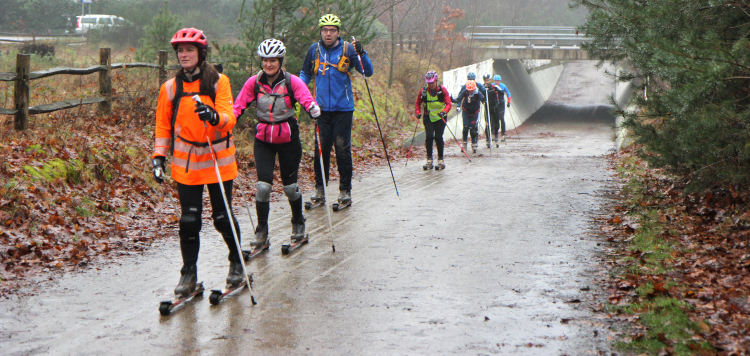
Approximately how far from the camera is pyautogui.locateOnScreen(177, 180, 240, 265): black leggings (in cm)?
569

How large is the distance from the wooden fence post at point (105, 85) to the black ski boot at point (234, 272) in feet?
27.1

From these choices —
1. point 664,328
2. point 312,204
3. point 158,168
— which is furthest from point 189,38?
point 312,204

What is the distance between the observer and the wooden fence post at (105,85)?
13.1m

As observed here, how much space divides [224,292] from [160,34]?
13115 mm


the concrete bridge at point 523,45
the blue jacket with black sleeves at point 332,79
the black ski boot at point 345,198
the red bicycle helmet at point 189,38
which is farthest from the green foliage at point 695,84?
the concrete bridge at point 523,45

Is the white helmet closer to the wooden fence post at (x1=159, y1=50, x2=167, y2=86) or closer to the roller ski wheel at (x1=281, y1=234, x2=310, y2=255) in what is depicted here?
the roller ski wheel at (x1=281, y1=234, x2=310, y2=255)

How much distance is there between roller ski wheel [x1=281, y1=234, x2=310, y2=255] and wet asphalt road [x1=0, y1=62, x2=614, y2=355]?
0.30ft

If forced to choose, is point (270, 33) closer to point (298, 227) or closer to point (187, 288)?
point (298, 227)

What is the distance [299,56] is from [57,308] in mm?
8732

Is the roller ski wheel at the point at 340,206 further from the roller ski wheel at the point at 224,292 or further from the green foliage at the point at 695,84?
the green foliage at the point at 695,84

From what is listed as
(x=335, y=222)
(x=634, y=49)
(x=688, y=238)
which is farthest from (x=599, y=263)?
(x=335, y=222)

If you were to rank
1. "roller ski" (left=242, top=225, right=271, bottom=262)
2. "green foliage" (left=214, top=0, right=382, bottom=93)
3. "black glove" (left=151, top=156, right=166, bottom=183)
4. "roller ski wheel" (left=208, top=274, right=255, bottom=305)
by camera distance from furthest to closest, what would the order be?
"green foliage" (left=214, top=0, right=382, bottom=93), "roller ski" (left=242, top=225, right=271, bottom=262), "roller ski wheel" (left=208, top=274, right=255, bottom=305), "black glove" (left=151, top=156, right=166, bottom=183)

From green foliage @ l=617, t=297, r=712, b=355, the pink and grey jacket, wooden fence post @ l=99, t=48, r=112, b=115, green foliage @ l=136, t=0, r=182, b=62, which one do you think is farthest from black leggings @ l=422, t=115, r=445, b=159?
green foliage @ l=617, t=297, r=712, b=355

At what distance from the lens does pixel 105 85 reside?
43.4 feet
